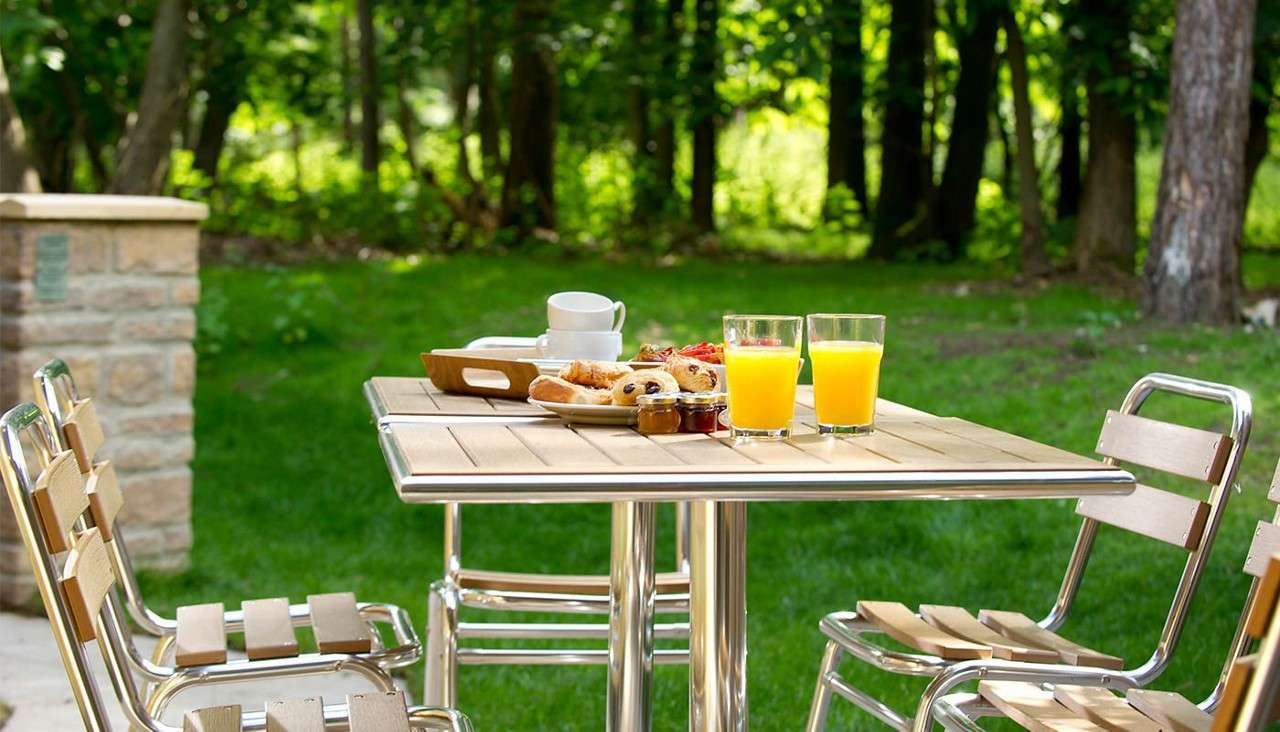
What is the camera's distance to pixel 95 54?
11.5m

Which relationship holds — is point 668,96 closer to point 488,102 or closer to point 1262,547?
point 488,102

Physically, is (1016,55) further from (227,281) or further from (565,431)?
A: (565,431)

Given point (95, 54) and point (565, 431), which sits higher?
point (95, 54)

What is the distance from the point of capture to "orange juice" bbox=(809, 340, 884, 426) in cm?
208

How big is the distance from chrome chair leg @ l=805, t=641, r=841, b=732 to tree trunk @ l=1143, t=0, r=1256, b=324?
4701 mm

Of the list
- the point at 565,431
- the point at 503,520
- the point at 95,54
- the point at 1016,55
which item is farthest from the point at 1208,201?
the point at 95,54

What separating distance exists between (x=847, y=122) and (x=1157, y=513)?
37.5 ft

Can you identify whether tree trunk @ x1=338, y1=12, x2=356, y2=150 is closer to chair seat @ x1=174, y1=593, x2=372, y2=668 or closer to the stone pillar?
the stone pillar

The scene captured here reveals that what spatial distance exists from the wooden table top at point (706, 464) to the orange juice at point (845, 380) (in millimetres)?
36

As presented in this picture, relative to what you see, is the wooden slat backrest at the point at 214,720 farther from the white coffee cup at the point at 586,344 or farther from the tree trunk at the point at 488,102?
the tree trunk at the point at 488,102

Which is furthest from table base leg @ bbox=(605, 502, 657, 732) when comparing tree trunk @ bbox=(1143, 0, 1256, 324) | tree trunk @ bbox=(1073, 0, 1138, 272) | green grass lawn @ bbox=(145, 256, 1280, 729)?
tree trunk @ bbox=(1073, 0, 1138, 272)

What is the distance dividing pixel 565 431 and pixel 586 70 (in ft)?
41.4

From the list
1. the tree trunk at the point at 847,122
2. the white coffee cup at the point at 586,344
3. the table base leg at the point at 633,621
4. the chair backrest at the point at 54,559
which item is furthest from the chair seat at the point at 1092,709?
the tree trunk at the point at 847,122

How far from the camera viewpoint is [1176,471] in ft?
8.11
